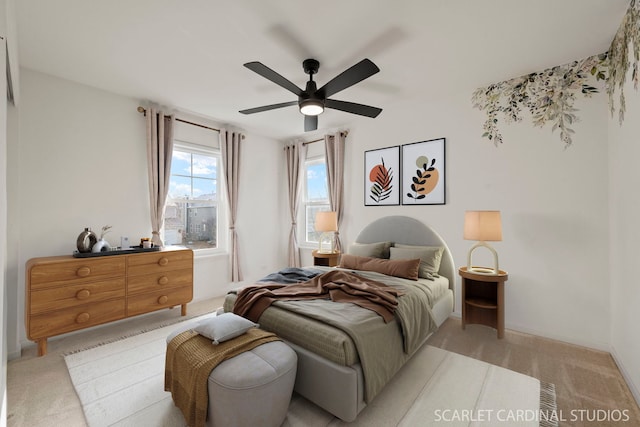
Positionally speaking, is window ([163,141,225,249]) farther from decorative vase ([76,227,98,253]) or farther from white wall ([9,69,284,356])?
decorative vase ([76,227,98,253])

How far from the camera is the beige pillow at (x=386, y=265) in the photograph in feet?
9.87

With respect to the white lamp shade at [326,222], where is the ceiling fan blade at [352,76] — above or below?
above

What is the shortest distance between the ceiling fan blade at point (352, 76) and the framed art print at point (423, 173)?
1748mm

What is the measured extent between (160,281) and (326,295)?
205 cm

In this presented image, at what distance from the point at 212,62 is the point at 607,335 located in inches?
177

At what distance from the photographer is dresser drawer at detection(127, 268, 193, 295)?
3.00m

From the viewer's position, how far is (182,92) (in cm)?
332

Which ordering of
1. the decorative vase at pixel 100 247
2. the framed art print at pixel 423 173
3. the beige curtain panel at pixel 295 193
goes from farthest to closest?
the beige curtain panel at pixel 295 193 < the framed art print at pixel 423 173 < the decorative vase at pixel 100 247

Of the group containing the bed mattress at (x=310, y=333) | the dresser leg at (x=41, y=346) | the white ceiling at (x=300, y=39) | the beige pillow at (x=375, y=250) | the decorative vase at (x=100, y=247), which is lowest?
the dresser leg at (x=41, y=346)

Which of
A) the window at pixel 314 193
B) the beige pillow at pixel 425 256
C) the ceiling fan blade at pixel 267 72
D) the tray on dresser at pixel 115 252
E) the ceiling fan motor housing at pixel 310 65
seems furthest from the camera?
the window at pixel 314 193

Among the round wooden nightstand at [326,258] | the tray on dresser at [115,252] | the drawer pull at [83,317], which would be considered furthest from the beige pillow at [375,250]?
the drawer pull at [83,317]

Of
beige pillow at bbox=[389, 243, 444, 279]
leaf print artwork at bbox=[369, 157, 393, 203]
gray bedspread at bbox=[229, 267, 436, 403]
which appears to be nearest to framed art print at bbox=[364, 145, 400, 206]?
leaf print artwork at bbox=[369, 157, 393, 203]

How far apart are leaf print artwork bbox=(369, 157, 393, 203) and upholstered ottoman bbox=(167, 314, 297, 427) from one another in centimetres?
285

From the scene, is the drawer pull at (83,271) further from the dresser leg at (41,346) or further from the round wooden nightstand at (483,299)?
the round wooden nightstand at (483,299)
